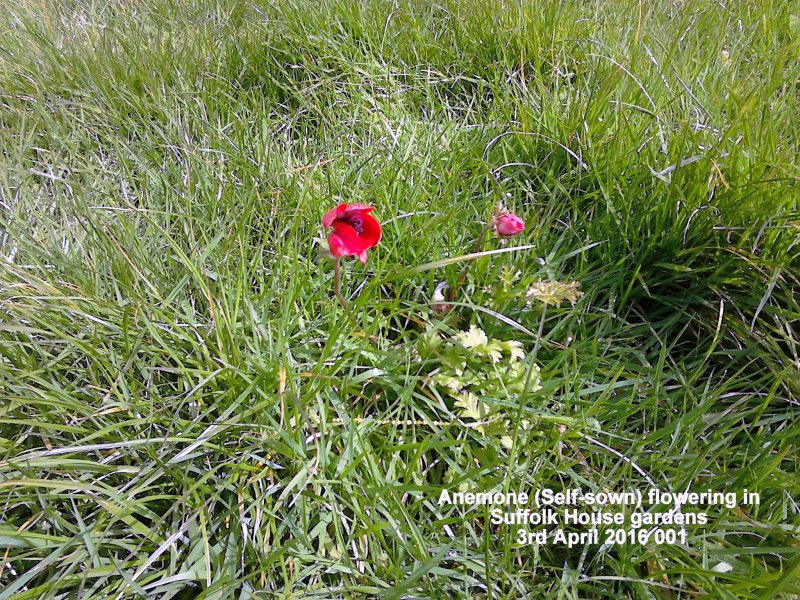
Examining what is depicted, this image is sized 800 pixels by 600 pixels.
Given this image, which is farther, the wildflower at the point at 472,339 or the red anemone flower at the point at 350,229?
the wildflower at the point at 472,339

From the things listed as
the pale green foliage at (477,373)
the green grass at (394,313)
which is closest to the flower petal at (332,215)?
the green grass at (394,313)

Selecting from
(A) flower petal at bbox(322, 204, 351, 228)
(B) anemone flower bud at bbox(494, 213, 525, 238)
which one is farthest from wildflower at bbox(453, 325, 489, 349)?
(A) flower petal at bbox(322, 204, 351, 228)

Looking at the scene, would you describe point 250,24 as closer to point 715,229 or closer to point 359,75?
point 359,75

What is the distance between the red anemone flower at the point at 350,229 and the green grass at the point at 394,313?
11 centimetres

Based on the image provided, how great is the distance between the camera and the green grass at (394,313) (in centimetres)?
83

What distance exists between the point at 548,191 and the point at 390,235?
0.42 metres

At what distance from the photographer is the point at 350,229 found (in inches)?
35.8

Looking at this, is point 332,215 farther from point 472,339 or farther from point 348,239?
point 472,339

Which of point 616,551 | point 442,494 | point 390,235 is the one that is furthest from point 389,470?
point 390,235

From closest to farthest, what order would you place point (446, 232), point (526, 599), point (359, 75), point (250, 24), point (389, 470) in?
point (526, 599) < point (389, 470) < point (446, 232) < point (359, 75) < point (250, 24)

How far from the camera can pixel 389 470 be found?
92cm

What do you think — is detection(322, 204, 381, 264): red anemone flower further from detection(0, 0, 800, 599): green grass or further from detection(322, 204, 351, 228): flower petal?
detection(0, 0, 800, 599): green grass

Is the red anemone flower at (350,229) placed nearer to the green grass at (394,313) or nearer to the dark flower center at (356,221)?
the dark flower center at (356,221)

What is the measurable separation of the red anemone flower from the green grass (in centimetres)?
11
